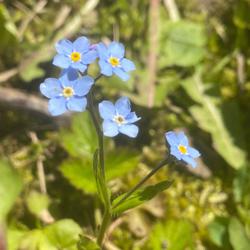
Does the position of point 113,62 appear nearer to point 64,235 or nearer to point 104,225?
point 104,225

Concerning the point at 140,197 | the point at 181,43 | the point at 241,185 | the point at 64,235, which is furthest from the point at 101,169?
the point at 181,43

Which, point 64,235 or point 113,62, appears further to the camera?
point 64,235

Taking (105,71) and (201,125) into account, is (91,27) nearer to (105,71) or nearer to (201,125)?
(201,125)

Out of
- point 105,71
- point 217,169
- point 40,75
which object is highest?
point 105,71

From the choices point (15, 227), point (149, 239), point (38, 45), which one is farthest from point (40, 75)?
point (149, 239)

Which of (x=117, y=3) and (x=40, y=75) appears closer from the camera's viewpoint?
(x=40, y=75)

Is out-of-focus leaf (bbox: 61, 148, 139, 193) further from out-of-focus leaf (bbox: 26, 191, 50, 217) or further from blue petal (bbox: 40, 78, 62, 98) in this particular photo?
blue petal (bbox: 40, 78, 62, 98)
